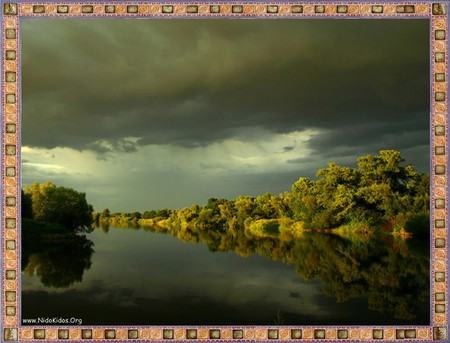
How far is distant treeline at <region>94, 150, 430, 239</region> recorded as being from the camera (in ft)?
14.3

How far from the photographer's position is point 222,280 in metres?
4.33

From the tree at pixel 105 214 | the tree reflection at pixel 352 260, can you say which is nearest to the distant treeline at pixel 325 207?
the tree at pixel 105 214

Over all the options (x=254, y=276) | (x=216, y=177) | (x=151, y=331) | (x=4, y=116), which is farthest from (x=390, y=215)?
(x=4, y=116)

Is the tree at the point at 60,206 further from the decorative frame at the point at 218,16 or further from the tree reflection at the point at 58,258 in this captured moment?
the decorative frame at the point at 218,16

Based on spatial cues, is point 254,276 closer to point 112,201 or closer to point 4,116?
point 112,201

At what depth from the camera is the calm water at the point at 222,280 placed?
390cm

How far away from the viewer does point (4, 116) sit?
12.6ft

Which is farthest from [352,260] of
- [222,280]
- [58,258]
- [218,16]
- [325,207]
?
[58,258]

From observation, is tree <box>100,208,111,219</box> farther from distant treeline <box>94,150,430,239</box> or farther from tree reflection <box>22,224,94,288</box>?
tree reflection <box>22,224,94,288</box>

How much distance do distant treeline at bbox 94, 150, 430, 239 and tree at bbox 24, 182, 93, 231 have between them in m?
0.16

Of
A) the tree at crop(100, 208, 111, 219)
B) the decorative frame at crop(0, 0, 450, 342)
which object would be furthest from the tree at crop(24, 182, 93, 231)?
the decorative frame at crop(0, 0, 450, 342)

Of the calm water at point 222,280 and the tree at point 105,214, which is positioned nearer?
the calm water at point 222,280

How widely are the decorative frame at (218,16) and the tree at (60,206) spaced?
27cm

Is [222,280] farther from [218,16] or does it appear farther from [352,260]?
[218,16]
